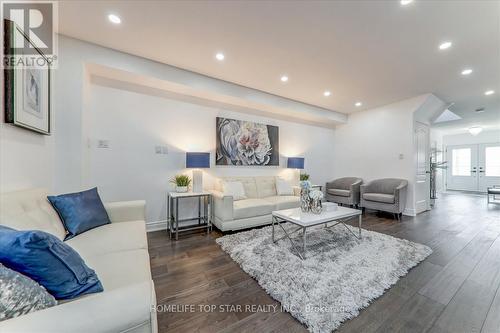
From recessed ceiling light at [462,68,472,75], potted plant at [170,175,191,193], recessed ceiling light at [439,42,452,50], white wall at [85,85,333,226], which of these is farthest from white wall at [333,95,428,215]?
potted plant at [170,175,191,193]

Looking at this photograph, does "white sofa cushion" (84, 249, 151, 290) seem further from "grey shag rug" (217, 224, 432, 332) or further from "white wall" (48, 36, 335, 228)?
"white wall" (48, 36, 335, 228)

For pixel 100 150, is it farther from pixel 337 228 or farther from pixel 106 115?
pixel 337 228

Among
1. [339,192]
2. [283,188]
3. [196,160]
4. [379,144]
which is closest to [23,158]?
[196,160]

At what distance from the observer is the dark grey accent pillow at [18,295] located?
64cm

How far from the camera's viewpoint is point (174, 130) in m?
3.43

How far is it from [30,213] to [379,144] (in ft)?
19.9

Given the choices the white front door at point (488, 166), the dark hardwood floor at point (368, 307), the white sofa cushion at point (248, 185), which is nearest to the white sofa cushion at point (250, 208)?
the white sofa cushion at point (248, 185)

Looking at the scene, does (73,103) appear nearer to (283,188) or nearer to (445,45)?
(283,188)

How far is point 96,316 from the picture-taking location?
0.65 meters

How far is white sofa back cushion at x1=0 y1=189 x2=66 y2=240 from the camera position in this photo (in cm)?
124

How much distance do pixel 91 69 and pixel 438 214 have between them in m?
7.09

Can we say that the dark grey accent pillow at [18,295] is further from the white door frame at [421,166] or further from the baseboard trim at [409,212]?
the white door frame at [421,166]

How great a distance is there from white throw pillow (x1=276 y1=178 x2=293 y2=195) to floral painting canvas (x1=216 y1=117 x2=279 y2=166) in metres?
0.54

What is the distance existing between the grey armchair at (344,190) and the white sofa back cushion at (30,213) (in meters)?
5.07
